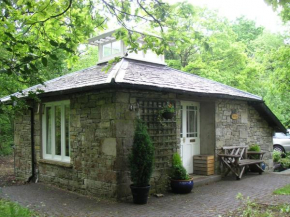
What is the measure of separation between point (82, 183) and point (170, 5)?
4967mm

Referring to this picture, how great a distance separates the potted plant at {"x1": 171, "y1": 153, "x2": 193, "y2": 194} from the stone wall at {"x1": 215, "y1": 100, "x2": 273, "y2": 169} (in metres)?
2.15

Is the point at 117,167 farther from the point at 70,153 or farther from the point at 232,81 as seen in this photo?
the point at 232,81

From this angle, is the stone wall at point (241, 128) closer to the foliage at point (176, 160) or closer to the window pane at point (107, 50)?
the foliage at point (176, 160)

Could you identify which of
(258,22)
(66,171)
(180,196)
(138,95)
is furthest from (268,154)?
(258,22)

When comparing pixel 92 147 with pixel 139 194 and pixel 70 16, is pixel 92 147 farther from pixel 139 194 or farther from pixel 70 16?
pixel 70 16

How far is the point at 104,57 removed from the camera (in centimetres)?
1015

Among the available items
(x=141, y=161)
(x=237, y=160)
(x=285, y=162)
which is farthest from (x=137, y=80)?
(x=285, y=162)

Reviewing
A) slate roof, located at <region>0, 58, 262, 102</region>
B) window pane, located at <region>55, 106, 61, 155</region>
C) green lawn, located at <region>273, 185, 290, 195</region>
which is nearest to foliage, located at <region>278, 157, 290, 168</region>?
slate roof, located at <region>0, 58, 262, 102</region>

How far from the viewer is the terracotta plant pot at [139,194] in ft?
21.4

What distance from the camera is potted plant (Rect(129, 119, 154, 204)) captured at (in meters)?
6.48

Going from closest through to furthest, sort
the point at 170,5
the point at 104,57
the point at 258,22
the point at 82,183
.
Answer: the point at 170,5, the point at 82,183, the point at 104,57, the point at 258,22

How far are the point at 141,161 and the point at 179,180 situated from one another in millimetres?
1508

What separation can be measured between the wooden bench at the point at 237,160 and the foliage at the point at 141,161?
3487 millimetres

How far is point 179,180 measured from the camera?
24.5 feet
